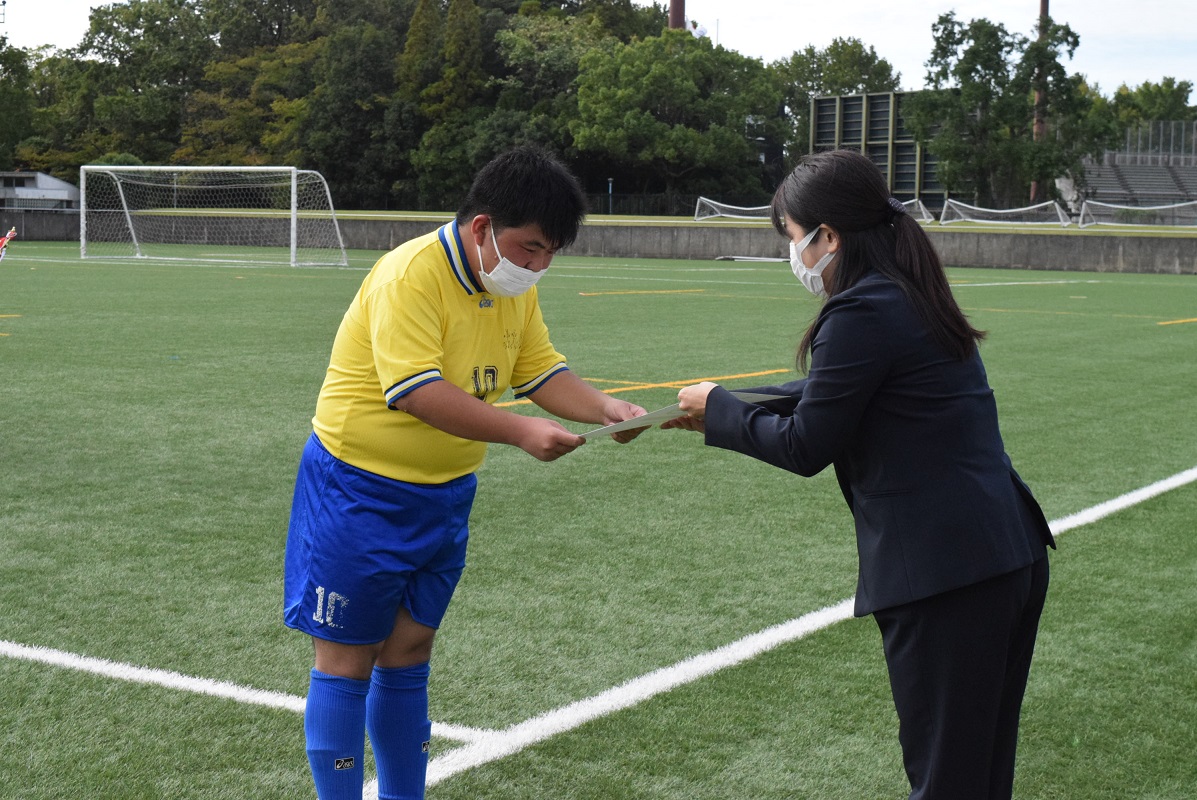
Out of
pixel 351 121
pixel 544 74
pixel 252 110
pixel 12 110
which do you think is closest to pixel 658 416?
pixel 544 74

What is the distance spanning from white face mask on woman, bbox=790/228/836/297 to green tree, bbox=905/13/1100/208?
41.5m

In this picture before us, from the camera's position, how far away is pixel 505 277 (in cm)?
271

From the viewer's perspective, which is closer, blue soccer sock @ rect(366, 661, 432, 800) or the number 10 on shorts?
the number 10 on shorts

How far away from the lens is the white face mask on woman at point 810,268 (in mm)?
2515

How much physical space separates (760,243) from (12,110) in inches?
1567

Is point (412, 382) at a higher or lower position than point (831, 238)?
lower

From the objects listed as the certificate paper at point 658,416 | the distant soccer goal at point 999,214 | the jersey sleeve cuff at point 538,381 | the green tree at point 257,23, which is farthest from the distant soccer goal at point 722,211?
the certificate paper at point 658,416

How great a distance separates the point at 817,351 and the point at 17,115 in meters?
65.9

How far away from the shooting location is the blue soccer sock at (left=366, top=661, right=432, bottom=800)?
2.94m

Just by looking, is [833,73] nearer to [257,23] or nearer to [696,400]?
[257,23]

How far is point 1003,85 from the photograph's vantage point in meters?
41.9

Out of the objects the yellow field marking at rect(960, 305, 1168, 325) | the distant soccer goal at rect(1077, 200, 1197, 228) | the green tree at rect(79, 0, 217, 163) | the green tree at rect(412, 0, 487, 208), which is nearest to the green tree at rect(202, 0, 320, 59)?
the green tree at rect(79, 0, 217, 163)

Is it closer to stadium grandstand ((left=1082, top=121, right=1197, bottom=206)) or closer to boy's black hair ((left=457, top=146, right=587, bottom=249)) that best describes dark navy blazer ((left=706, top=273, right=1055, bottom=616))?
boy's black hair ((left=457, top=146, right=587, bottom=249))

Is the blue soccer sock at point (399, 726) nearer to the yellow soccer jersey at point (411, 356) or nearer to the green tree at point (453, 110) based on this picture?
the yellow soccer jersey at point (411, 356)
